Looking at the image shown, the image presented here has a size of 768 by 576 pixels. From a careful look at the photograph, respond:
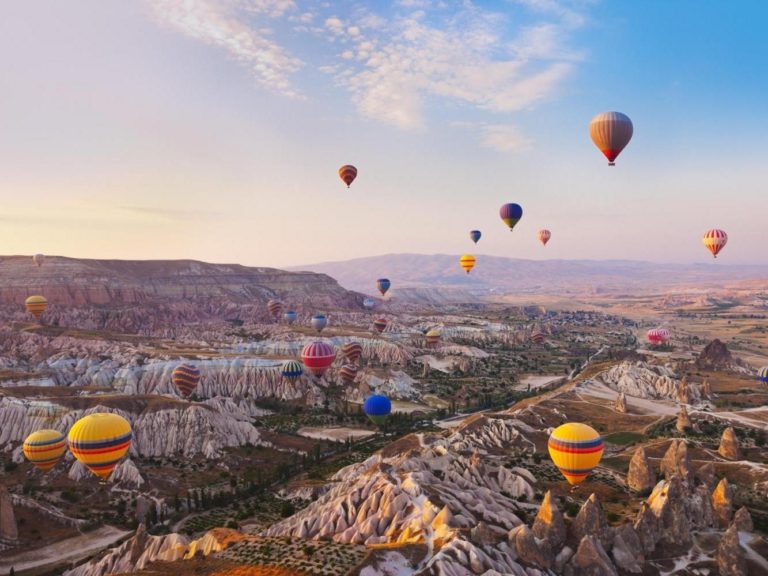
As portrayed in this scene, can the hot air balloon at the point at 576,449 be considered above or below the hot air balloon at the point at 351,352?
above

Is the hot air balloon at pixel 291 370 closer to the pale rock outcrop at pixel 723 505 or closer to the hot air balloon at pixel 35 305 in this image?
the hot air balloon at pixel 35 305

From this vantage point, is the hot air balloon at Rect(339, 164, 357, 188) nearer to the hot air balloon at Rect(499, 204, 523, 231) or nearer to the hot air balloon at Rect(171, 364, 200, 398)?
the hot air balloon at Rect(499, 204, 523, 231)

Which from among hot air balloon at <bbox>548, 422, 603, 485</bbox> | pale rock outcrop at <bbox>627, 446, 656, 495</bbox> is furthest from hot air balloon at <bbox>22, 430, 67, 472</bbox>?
pale rock outcrop at <bbox>627, 446, 656, 495</bbox>

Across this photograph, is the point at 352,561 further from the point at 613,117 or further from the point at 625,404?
the point at 625,404

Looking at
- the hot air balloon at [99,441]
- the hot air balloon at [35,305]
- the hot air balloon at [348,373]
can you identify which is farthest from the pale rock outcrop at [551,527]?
the hot air balloon at [35,305]

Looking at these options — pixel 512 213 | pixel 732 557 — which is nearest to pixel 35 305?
pixel 512 213

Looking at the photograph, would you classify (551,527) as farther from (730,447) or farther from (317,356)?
(317,356)
